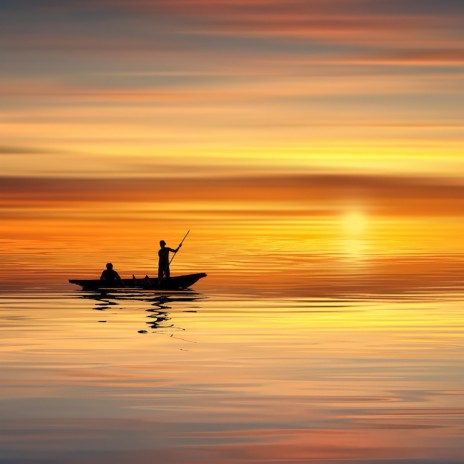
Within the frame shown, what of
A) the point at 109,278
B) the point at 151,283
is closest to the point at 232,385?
the point at 109,278

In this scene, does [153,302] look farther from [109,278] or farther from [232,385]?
[232,385]

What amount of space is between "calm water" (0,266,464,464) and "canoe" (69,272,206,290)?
9.50m

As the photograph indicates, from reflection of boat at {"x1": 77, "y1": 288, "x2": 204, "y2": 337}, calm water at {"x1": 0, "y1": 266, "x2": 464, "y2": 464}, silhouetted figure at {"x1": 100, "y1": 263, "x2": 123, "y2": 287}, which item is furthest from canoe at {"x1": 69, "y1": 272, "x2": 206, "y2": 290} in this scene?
calm water at {"x1": 0, "y1": 266, "x2": 464, "y2": 464}

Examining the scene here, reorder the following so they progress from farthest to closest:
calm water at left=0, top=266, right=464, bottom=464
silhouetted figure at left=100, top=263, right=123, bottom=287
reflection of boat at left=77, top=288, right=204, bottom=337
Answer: silhouetted figure at left=100, top=263, right=123, bottom=287
reflection of boat at left=77, top=288, right=204, bottom=337
calm water at left=0, top=266, right=464, bottom=464

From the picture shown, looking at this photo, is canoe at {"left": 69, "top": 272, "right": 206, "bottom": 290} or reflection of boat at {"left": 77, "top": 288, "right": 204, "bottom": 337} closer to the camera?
reflection of boat at {"left": 77, "top": 288, "right": 204, "bottom": 337}

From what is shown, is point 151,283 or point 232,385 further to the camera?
point 151,283

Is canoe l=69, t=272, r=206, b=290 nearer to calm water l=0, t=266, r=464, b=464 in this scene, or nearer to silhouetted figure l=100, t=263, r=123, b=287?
silhouetted figure l=100, t=263, r=123, b=287

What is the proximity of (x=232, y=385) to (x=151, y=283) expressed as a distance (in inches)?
1124

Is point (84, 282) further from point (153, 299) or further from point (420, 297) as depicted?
point (420, 297)

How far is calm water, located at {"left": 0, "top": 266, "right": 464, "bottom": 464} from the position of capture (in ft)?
53.0

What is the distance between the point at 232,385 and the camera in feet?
70.7

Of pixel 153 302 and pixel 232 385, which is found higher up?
pixel 153 302

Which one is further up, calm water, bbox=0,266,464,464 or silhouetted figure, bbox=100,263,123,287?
silhouetted figure, bbox=100,263,123,287

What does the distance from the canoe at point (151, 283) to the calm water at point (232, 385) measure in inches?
374
